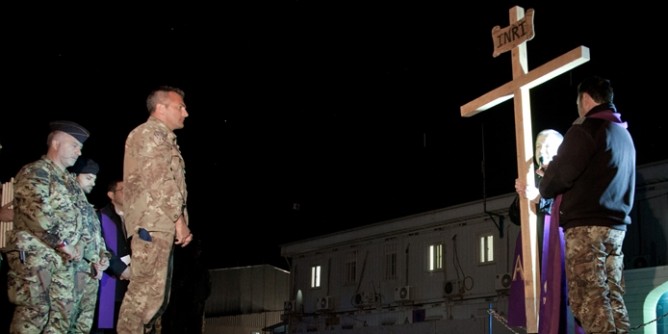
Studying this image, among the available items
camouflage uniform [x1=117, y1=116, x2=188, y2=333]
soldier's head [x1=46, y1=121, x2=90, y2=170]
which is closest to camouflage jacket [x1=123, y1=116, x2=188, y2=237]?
camouflage uniform [x1=117, y1=116, x2=188, y2=333]

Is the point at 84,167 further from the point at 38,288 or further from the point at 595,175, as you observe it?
the point at 595,175

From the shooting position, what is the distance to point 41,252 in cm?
625

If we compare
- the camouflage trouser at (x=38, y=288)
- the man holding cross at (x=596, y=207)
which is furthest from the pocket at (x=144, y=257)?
the man holding cross at (x=596, y=207)

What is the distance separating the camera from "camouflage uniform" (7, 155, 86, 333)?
19.7 ft

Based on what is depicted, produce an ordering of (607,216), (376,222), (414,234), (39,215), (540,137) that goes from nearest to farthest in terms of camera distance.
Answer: (607,216)
(39,215)
(540,137)
(414,234)
(376,222)

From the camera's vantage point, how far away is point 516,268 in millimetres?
7324

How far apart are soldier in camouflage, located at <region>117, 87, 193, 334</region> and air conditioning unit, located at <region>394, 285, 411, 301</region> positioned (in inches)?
887

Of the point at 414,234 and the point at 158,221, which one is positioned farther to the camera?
the point at 414,234

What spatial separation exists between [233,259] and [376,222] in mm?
13489

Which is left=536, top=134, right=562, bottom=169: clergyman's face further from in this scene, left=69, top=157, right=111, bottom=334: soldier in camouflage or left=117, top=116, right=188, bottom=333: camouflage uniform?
left=69, top=157, right=111, bottom=334: soldier in camouflage

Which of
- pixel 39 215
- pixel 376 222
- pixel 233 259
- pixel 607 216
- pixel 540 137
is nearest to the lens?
pixel 607 216

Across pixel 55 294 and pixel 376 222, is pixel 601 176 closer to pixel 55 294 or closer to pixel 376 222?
pixel 55 294

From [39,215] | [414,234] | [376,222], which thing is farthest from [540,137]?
[376,222]

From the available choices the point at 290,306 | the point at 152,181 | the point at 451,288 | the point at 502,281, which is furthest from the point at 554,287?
the point at 290,306
